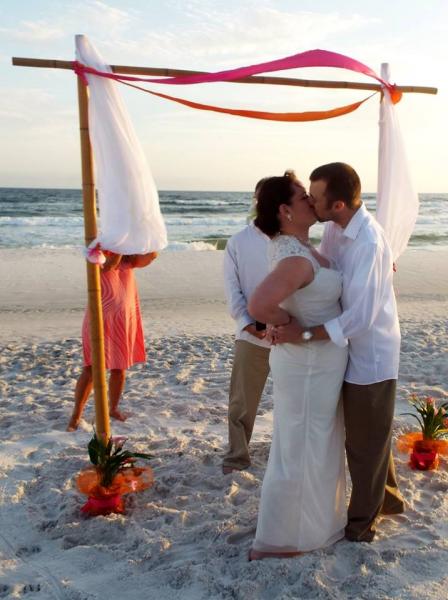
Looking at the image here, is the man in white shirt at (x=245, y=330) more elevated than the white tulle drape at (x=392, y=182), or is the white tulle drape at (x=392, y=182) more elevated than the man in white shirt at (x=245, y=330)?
the white tulle drape at (x=392, y=182)

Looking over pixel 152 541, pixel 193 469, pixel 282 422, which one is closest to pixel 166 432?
pixel 193 469

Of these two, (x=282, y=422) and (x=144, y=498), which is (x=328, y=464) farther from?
(x=144, y=498)

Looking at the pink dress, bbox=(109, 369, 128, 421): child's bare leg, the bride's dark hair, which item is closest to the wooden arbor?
the bride's dark hair

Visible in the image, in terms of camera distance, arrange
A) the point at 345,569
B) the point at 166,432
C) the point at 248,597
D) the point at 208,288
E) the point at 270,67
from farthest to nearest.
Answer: the point at 208,288 → the point at 166,432 → the point at 270,67 → the point at 345,569 → the point at 248,597

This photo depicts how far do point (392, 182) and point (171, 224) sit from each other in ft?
80.3

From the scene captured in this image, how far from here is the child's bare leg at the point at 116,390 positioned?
4.95 m

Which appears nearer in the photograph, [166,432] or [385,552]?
[385,552]

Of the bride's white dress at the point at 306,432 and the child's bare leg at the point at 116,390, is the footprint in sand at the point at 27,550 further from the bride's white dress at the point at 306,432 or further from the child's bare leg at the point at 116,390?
the child's bare leg at the point at 116,390

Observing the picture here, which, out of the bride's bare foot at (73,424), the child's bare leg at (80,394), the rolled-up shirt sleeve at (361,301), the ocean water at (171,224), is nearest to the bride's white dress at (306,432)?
the rolled-up shirt sleeve at (361,301)

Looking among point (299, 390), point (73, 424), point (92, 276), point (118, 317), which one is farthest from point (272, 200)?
point (73, 424)

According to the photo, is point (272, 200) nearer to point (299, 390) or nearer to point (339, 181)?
point (339, 181)

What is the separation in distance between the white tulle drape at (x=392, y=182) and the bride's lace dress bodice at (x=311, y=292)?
957 mm

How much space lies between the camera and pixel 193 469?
4102 mm

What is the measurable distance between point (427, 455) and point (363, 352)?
152 cm
